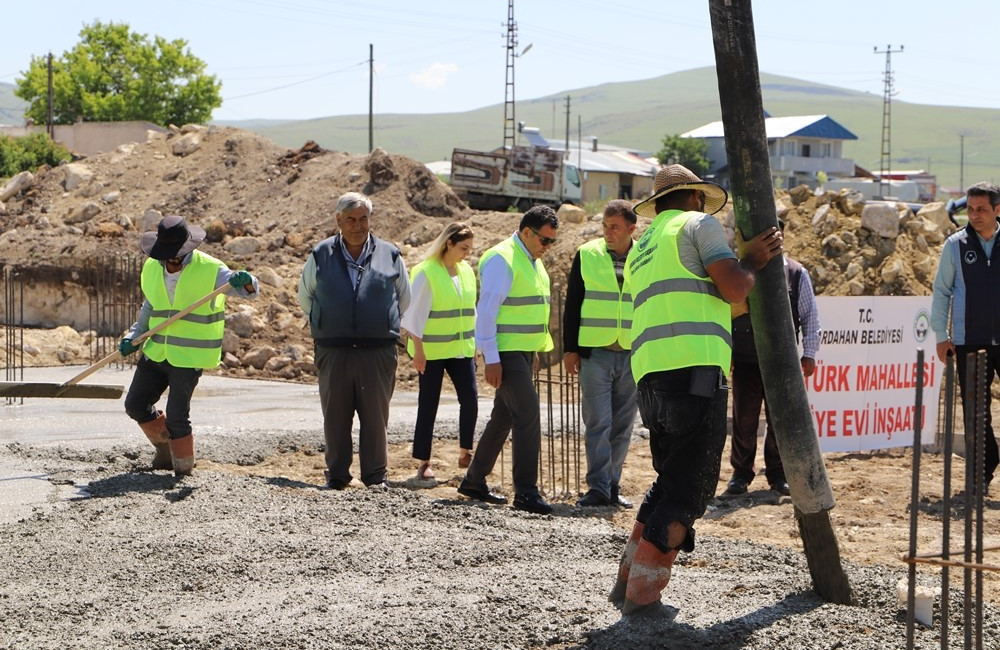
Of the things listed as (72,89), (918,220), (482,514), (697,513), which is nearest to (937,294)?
(482,514)

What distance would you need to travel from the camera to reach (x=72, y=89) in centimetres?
7462

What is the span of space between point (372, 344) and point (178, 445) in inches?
57.3

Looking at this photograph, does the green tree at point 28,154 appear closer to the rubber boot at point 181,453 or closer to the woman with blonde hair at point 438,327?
the woman with blonde hair at point 438,327

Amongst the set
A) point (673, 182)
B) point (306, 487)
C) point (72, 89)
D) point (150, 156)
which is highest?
point (72, 89)

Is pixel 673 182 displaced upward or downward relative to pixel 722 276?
upward

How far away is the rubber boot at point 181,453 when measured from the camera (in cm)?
806

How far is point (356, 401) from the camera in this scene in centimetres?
825

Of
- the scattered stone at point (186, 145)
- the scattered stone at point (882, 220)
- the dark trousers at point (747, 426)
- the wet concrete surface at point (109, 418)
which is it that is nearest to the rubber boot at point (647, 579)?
the dark trousers at point (747, 426)

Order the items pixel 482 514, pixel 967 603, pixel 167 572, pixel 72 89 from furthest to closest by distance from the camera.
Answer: pixel 72 89, pixel 482 514, pixel 167 572, pixel 967 603

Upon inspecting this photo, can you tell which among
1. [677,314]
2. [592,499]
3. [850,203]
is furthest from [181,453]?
[850,203]

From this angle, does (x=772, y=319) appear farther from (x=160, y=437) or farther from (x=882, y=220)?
(x=882, y=220)

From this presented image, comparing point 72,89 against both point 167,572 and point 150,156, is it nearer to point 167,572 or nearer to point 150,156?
point 150,156

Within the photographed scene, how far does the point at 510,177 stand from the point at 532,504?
91.9 feet

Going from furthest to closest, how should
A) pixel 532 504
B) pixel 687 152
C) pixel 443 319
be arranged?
pixel 687 152, pixel 443 319, pixel 532 504
